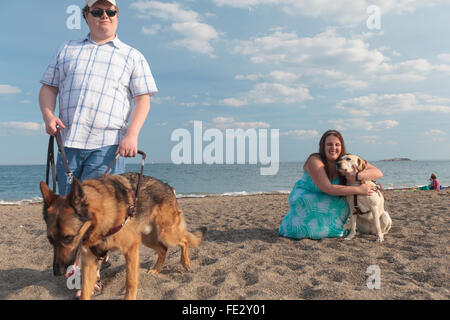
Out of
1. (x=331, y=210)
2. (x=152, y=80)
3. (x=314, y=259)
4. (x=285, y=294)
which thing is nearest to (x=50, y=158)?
(x=152, y=80)

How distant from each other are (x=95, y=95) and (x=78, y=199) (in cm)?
126

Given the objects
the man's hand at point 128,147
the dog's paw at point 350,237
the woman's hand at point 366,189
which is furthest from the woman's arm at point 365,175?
the man's hand at point 128,147

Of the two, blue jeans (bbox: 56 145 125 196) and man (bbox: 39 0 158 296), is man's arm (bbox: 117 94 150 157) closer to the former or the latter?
man (bbox: 39 0 158 296)

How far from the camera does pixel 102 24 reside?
3111 millimetres

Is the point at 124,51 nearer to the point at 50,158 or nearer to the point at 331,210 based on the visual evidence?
the point at 50,158

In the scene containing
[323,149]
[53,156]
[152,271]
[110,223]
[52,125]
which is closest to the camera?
Answer: [110,223]

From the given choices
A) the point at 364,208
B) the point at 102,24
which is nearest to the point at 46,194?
the point at 102,24

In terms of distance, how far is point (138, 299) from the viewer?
115 inches

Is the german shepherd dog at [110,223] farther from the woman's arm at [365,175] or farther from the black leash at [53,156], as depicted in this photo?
the woman's arm at [365,175]

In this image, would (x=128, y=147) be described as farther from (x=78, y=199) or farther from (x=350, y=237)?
(x=350, y=237)

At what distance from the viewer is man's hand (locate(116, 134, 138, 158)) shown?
299 cm

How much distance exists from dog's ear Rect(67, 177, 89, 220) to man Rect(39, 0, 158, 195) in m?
0.79

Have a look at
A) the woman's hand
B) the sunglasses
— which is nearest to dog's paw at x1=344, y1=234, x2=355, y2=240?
the woman's hand
